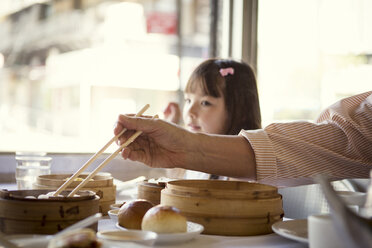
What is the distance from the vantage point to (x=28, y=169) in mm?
2006

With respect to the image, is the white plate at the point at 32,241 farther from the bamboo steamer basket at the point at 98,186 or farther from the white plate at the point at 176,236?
the bamboo steamer basket at the point at 98,186

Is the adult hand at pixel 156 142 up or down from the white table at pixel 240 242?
up

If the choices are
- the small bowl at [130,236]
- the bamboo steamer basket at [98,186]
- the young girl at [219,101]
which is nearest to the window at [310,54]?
the young girl at [219,101]

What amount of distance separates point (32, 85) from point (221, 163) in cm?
183

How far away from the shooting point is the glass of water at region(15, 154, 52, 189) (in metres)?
1.95

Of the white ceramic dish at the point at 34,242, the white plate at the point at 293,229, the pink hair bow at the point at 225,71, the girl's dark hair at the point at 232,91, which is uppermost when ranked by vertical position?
the pink hair bow at the point at 225,71

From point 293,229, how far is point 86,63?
7.69 ft

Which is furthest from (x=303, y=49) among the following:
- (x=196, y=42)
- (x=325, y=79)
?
(x=196, y=42)

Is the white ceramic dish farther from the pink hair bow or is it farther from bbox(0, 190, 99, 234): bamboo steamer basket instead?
the pink hair bow

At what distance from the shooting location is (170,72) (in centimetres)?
354

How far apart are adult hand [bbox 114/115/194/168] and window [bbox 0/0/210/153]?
5.35 feet

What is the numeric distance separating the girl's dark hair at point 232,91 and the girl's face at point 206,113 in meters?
0.03

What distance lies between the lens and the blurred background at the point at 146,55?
3.01 meters

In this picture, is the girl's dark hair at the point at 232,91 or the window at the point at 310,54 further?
the window at the point at 310,54
